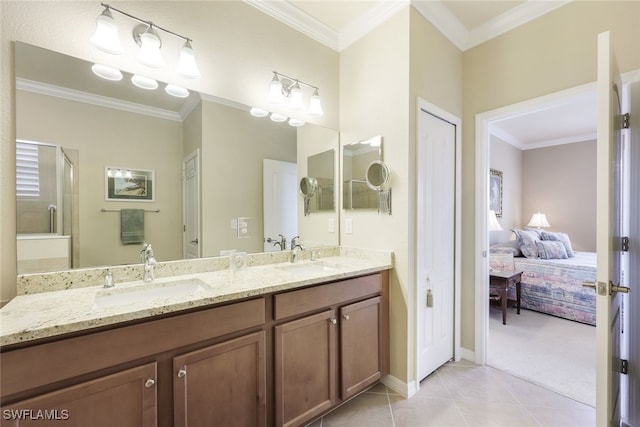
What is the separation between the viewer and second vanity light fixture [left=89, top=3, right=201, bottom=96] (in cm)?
132

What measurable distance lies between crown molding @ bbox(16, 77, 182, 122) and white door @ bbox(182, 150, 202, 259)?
0.91 ft

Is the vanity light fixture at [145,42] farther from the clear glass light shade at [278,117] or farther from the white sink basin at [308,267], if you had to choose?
the white sink basin at [308,267]

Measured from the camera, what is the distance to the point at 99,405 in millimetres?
967

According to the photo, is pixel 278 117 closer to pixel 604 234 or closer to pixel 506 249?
pixel 604 234

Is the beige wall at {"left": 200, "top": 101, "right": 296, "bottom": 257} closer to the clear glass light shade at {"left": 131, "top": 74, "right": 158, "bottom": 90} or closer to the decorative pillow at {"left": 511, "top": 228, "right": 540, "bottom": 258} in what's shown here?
the clear glass light shade at {"left": 131, "top": 74, "right": 158, "bottom": 90}

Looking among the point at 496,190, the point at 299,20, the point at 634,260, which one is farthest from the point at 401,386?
the point at 496,190

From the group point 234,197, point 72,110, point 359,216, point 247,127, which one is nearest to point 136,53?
point 72,110

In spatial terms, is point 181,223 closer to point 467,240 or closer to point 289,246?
point 289,246

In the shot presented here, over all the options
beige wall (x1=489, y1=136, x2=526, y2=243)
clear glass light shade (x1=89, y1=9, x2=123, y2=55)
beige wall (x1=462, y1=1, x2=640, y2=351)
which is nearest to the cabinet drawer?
beige wall (x1=462, y1=1, x2=640, y2=351)

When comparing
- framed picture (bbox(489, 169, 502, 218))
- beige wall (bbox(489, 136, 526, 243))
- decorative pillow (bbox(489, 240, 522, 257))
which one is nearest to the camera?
decorative pillow (bbox(489, 240, 522, 257))

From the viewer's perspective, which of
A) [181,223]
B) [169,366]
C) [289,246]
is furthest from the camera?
[289,246]

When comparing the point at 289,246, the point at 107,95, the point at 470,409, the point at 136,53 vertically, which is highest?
the point at 136,53

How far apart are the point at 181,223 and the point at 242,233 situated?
1.31 feet

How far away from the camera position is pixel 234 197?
194 cm
